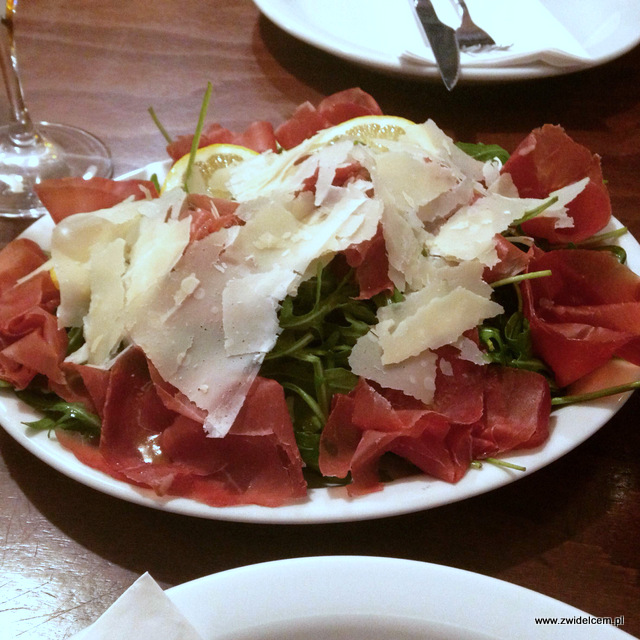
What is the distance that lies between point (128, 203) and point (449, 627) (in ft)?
2.22

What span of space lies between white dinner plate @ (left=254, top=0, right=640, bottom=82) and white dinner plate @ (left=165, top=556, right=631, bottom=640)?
1.14 m

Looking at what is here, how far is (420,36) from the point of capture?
1457 millimetres

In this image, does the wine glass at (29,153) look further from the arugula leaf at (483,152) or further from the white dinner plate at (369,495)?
the arugula leaf at (483,152)

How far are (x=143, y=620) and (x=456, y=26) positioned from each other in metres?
1.55

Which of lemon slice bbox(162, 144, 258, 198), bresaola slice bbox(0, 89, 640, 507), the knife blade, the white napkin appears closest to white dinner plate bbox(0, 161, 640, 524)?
bresaola slice bbox(0, 89, 640, 507)

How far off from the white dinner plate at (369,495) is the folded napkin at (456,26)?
93 cm

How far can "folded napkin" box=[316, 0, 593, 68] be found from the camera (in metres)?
1.31

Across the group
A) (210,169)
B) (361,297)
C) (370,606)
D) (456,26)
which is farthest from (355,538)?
(456,26)

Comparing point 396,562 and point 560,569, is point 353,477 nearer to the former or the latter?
point 396,562

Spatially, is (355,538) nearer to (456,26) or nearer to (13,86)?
(13,86)

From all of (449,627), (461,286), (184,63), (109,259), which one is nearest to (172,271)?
(109,259)

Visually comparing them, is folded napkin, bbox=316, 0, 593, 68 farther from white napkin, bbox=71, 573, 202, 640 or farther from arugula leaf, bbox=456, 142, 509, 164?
white napkin, bbox=71, 573, 202, 640

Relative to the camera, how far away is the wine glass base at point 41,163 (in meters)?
1.10

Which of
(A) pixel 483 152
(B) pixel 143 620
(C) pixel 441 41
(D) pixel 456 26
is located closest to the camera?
(B) pixel 143 620
